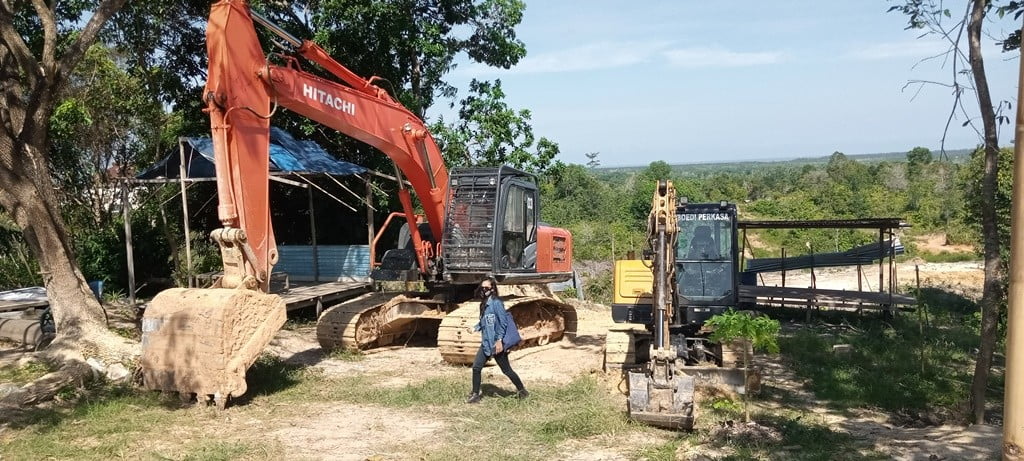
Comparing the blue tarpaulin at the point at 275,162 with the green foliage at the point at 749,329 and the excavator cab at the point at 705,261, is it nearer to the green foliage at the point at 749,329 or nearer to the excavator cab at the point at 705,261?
the excavator cab at the point at 705,261

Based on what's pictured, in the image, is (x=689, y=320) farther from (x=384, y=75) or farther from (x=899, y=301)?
(x=384, y=75)

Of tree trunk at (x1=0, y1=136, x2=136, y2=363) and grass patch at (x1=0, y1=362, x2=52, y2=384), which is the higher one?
tree trunk at (x1=0, y1=136, x2=136, y2=363)

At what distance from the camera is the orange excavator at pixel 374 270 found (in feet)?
25.9

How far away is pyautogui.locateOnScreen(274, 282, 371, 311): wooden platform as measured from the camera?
13250 mm

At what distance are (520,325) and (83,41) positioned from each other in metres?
7.05

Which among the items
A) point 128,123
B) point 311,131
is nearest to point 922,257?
point 311,131

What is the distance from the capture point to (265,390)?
8797 millimetres

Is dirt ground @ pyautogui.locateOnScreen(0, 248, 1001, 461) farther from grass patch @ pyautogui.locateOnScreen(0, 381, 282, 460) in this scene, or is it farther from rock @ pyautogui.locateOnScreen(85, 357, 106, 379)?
rock @ pyautogui.locateOnScreen(85, 357, 106, 379)

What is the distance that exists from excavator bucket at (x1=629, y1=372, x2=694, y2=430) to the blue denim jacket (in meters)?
1.61

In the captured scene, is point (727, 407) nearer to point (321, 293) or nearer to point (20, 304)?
point (321, 293)

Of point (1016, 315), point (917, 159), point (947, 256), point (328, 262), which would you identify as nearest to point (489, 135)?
point (328, 262)

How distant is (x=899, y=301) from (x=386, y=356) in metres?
10.9

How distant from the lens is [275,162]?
13797 mm

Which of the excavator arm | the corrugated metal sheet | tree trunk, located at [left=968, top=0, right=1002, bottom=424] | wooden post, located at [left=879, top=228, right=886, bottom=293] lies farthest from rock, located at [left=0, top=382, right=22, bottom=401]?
wooden post, located at [left=879, top=228, right=886, bottom=293]
